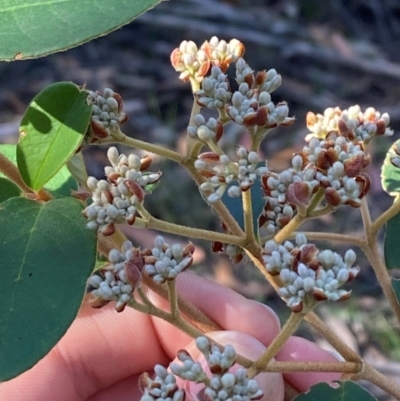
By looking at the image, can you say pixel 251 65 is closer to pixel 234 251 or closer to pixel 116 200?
pixel 234 251

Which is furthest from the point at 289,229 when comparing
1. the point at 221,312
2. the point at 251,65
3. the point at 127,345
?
the point at 251,65

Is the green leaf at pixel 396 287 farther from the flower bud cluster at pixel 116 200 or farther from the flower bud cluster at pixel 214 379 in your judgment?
the flower bud cluster at pixel 116 200

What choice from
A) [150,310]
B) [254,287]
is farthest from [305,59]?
[150,310]

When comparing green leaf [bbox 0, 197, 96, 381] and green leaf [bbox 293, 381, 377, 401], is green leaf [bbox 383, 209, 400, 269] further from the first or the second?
green leaf [bbox 0, 197, 96, 381]

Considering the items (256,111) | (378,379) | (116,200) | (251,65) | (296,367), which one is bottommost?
(251,65)

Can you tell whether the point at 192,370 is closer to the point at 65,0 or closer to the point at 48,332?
the point at 48,332

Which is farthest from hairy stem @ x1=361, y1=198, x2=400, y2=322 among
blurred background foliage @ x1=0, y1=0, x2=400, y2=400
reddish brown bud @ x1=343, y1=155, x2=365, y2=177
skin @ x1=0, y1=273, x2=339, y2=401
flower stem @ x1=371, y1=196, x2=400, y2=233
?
blurred background foliage @ x1=0, y1=0, x2=400, y2=400
